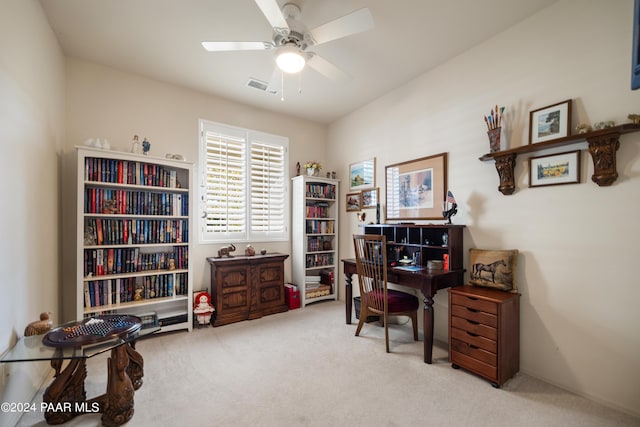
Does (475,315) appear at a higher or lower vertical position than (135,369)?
higher

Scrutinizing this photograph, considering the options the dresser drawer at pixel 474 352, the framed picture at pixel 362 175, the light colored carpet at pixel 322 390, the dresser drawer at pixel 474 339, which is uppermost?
the framed picture at pixel 362 175

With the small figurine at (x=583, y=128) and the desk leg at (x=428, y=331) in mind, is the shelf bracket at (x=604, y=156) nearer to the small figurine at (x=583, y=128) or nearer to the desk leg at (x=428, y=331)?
the small figurine at (x=583, y=128)

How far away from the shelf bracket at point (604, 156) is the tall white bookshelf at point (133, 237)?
12.1 feet

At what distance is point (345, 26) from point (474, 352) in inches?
106

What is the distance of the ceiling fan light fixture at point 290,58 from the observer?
2.21 m

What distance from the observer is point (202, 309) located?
3.30 m

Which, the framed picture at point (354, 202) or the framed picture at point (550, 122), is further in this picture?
the framed picture at point (354, 202)

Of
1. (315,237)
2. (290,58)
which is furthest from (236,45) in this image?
(315,237)

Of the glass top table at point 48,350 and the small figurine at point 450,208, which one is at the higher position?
the small figurine at point 450,208

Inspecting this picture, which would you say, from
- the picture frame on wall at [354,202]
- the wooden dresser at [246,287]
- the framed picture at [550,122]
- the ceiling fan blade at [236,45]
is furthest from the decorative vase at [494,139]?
the wooden dresser at [246,287]

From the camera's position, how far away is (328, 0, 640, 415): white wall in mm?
1887

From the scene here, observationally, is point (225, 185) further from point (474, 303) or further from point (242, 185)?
point (474, 303)

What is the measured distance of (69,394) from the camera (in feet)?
5.88

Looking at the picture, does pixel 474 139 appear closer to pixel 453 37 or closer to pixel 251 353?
pixel 453 37
